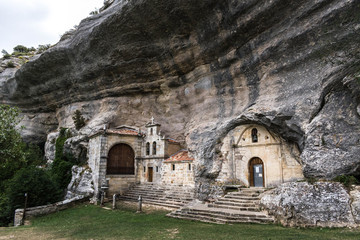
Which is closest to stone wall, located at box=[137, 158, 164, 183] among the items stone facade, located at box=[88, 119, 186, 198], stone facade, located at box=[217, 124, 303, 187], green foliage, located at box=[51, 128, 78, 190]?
stone facade, located at box=[88, 119, 186, 198]

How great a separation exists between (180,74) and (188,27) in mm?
5232

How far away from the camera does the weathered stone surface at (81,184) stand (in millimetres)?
21406

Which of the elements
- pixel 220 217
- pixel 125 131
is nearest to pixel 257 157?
pixel 220 217

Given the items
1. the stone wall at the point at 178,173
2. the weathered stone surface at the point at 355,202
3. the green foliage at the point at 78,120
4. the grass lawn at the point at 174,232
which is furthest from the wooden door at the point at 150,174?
the weathered stone surface at the point at 355,202

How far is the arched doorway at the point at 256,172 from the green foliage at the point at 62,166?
18.3 meters

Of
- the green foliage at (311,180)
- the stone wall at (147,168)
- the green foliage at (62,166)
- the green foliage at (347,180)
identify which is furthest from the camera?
the green foliage at (62,166)

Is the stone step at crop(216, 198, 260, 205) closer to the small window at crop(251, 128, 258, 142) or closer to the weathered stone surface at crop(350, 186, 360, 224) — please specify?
the weathered stone surface at crop(350, 186, 360, 224)

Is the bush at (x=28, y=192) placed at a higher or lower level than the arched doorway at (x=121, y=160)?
lower

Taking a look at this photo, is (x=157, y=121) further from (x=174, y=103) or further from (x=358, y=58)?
(x=358, y=58)

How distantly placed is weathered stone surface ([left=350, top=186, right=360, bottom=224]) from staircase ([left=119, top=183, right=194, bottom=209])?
33.1 ft

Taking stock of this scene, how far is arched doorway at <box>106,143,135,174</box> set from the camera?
22.9 m

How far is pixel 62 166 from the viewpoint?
24.5 m

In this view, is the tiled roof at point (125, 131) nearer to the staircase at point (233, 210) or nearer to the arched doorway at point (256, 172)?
the staircase at point (233, 210)

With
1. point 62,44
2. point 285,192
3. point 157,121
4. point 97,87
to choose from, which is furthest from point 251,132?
point 62,44
